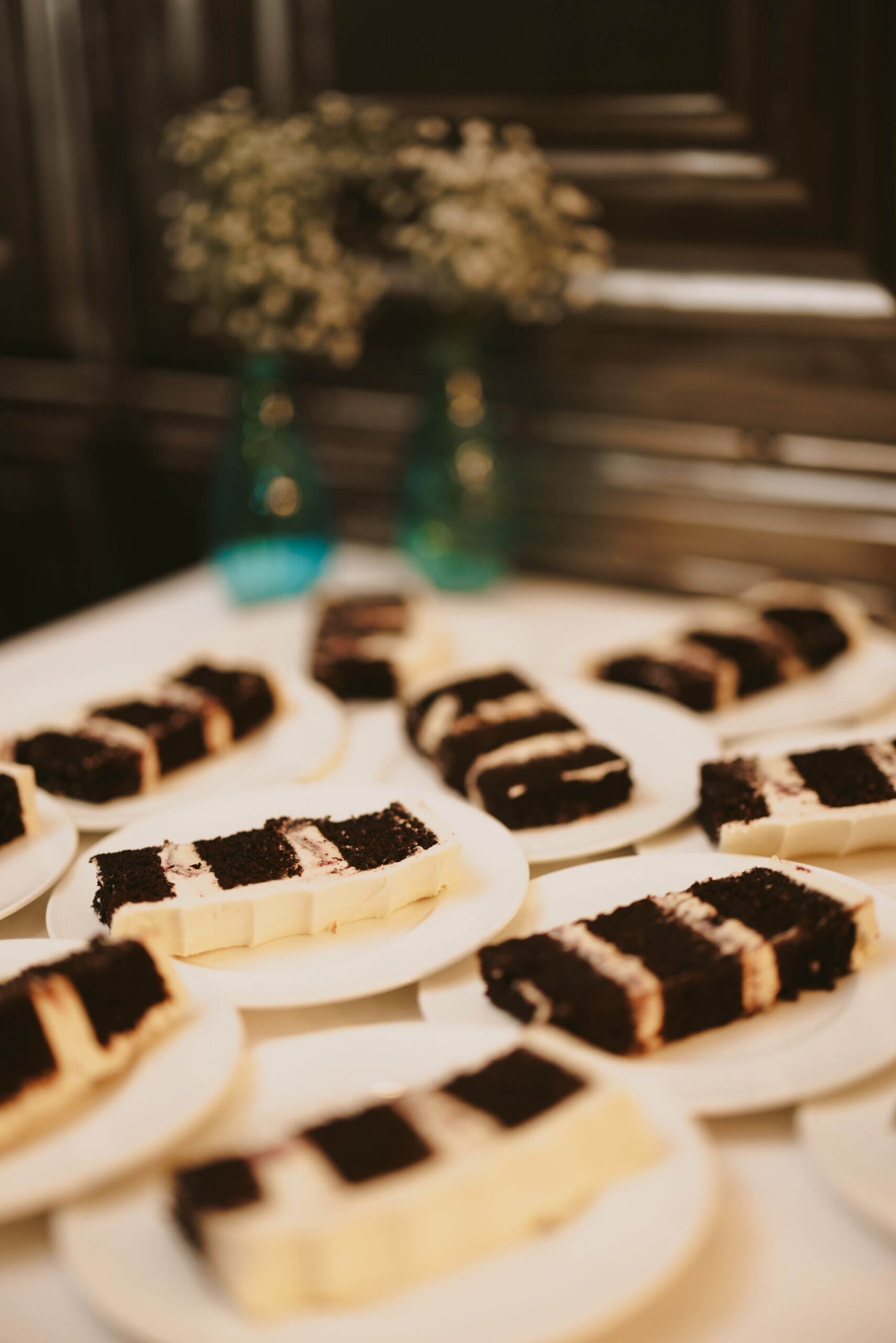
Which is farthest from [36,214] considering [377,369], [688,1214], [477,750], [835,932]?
[688,1214]

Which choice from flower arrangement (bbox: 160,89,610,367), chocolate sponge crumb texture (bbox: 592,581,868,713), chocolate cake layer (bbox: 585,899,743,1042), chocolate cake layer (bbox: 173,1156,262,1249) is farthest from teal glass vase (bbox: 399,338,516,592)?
chocolate cake layer (bbox: 173,1156,262,1249)

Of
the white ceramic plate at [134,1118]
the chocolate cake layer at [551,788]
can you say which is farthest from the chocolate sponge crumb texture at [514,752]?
the white ceramic plate at [134,1118]

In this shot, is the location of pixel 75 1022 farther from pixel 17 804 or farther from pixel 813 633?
pixel 813 633

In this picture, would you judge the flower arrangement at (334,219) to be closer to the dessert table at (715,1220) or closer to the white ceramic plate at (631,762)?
the dessert table at (715,1220)

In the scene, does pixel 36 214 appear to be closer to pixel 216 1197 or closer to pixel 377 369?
pixel 377 369

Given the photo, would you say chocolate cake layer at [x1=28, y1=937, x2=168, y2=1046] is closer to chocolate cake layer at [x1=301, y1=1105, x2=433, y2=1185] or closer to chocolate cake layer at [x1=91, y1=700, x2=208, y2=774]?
chocolate cake layer at [x1=301, y1=1105, x2=433, y2=1185]
